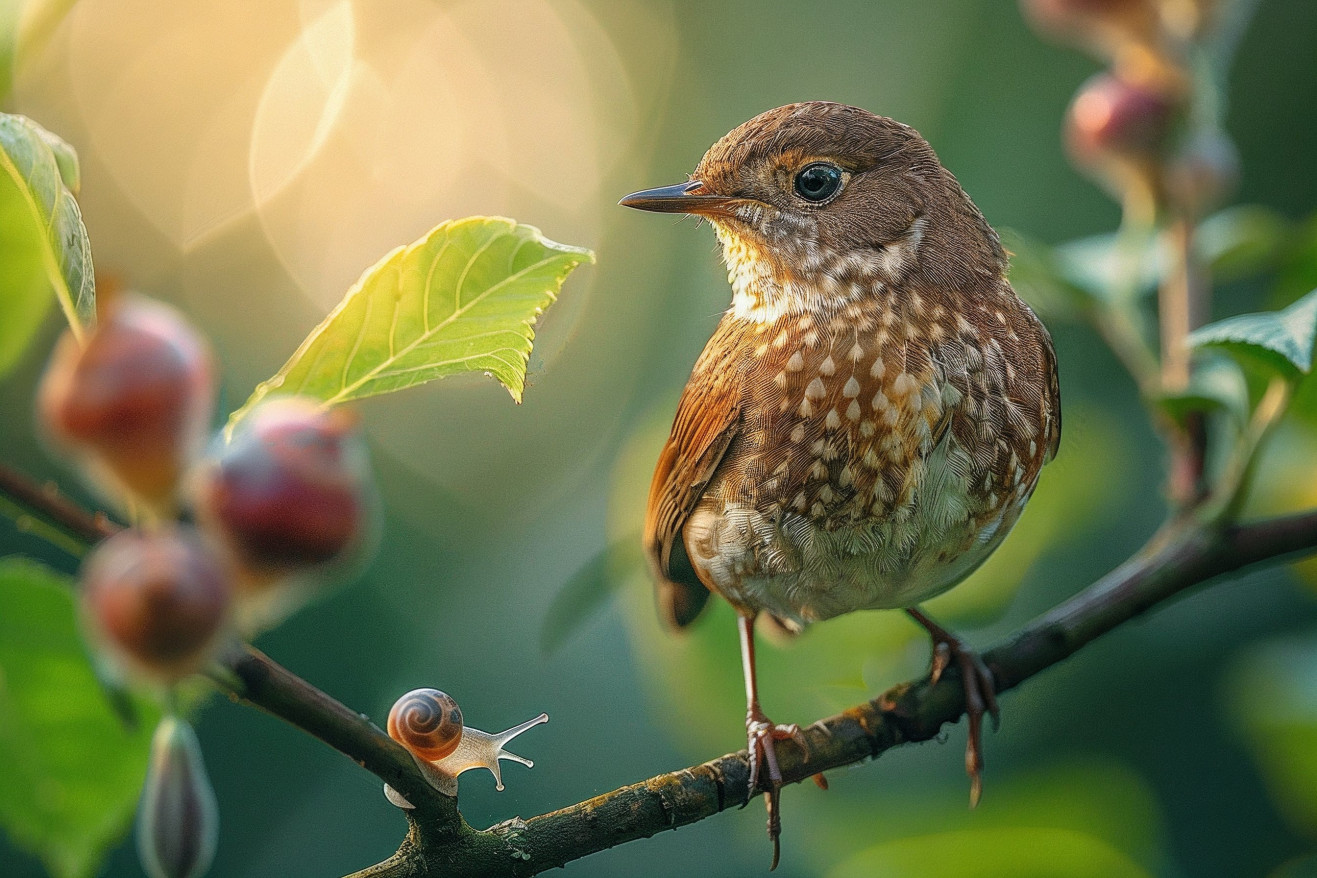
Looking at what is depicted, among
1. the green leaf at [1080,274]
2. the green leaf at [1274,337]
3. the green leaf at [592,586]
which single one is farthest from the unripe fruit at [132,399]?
the green leaf at [1080,274]

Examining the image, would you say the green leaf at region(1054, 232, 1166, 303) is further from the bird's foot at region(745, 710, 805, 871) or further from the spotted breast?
the bird's foot at region(745, 710, 805, 871)

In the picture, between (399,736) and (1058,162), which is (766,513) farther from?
(1058,162)

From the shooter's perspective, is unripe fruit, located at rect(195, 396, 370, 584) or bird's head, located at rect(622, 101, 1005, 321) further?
bird's head, located at rect(622, 101, 1005, 321)

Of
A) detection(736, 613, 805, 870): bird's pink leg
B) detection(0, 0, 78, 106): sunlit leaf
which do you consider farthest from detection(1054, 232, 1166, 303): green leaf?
detection(0, 0, 78, 106): sunlit leaf

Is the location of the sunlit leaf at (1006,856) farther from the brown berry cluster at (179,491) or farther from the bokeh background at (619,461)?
the brown berry cluster at (179,491)

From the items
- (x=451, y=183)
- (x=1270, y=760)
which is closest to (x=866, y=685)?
(x=1270, y=760)

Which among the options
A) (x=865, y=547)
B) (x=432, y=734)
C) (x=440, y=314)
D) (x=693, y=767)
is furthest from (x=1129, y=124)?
(x=432, y=734)

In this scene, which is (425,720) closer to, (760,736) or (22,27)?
(22,27)
